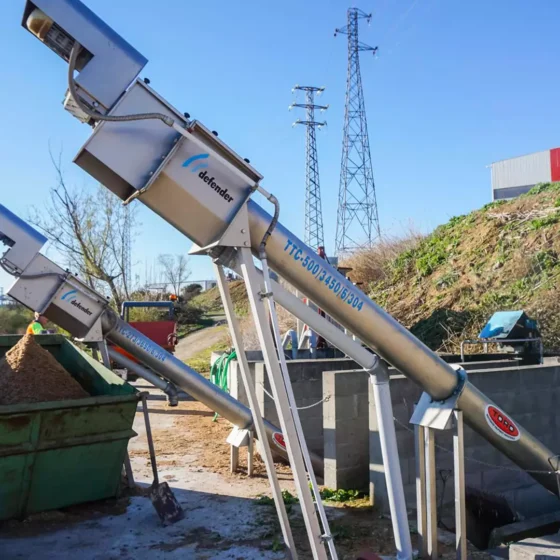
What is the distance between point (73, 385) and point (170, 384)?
1.60 metres

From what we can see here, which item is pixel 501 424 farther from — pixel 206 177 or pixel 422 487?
pixel 206 177

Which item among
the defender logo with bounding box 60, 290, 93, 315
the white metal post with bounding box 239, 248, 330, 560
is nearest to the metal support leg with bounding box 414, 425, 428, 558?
the white metal post with bounding box 239, 248, 330, 560

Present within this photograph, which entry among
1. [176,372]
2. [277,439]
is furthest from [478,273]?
[176,372]

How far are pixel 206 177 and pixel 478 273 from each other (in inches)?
552

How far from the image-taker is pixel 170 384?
7520 mm

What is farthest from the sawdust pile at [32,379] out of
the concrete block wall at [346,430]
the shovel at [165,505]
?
the concrete block wall at [346,430]

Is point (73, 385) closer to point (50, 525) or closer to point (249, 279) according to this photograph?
point (50, 525)

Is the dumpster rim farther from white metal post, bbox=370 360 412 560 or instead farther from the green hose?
→ the green hose

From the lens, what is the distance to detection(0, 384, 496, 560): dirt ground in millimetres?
4934

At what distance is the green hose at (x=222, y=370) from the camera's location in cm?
991

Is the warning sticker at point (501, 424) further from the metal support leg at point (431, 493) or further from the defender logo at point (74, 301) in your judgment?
the defender logo at point (74, 301)

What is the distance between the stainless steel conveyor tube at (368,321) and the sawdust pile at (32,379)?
3.31 meters

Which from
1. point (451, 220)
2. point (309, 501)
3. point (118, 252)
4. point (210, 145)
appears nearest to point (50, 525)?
point (309, 501)

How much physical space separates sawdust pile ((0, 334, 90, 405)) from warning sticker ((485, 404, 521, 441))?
150 inches
